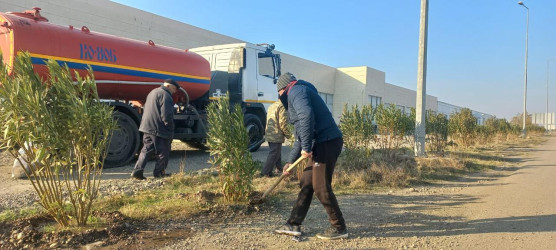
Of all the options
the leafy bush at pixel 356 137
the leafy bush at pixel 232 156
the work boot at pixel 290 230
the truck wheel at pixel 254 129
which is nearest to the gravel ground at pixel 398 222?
the work boot at pixel 290 230

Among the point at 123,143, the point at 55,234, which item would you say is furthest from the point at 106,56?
the point at 55,234

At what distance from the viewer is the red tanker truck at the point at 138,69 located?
6922 millimetres

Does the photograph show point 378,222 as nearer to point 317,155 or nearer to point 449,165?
point 317,155

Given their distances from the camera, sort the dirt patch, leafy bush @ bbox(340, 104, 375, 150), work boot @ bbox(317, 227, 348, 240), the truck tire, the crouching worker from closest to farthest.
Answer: the dirt patch < work boot @ bbox(317, 227, 348, 240) < the crouching worker < the truck tire < leafy bush @ bbox(340, 104, 375, 150)

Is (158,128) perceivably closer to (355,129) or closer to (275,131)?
(275,131)

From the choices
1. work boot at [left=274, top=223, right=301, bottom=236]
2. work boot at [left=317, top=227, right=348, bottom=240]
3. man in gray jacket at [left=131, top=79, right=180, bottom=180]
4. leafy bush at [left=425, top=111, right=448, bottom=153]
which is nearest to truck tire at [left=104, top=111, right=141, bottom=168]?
man in gray jacket at [left=131, top=79, right=180, bottom=180]

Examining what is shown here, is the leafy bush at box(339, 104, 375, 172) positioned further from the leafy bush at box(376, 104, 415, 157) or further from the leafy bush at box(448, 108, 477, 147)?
A: the leafy bush at box(448, 108, 477, 147)

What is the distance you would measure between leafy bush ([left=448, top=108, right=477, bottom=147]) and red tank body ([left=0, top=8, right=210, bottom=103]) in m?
10.9

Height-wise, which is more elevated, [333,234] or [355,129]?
[355,129]

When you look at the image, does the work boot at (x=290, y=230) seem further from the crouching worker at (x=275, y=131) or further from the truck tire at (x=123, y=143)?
the truck tire at (x=123, y=143)

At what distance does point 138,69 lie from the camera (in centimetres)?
847

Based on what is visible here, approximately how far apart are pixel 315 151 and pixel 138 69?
583cm

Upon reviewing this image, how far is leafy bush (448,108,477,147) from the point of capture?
1581 centimetres

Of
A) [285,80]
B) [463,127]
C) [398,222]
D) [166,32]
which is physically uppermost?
[166,32]
